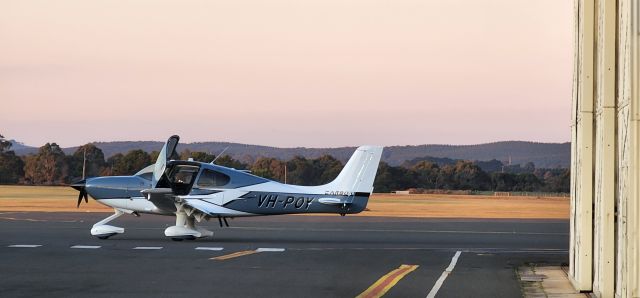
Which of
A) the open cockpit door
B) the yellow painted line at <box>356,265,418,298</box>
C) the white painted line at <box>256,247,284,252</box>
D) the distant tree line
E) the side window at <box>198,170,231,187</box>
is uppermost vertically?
the distant tree line

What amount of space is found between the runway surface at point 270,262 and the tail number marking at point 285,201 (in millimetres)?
1075

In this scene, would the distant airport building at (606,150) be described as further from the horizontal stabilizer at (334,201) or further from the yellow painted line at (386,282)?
the horizontal stabilizer at (334,201)

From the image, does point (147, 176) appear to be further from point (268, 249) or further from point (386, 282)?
point (386, 282)

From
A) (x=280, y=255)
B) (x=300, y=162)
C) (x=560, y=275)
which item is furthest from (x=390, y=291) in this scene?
(x=300, y=162)

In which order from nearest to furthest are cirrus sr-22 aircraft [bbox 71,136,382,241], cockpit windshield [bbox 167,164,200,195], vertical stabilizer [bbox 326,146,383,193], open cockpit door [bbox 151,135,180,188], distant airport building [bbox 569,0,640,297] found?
distant airport building [bbox 569,0,640,297] < open cockpit door [bbox 151,135,180,188] < cockpit windshield [bbox 167,164,200,195] < cirrus sr-22 aircraft [bbox 71,136,382,241] < vertical stabilizer [bbox 326,146,383,193]

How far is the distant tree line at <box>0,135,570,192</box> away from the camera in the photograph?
11036 cm

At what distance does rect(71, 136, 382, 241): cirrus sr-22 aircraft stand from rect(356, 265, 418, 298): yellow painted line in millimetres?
8257

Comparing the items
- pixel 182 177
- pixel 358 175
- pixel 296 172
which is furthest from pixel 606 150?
pixel 296 172

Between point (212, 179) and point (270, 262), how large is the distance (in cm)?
795

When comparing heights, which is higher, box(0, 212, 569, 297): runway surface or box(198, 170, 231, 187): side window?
box(198, 170, 231, 187): side window

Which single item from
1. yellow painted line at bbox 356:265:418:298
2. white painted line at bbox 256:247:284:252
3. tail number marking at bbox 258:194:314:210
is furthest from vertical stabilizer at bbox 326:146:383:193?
yellow painted line at bbox 356:265:418:298

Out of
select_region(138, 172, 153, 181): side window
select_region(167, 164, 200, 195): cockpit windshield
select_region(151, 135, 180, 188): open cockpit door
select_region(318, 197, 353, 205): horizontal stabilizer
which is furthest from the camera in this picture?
select_region(138, 172, 153, 181): side window

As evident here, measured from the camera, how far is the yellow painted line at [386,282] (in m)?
16.6

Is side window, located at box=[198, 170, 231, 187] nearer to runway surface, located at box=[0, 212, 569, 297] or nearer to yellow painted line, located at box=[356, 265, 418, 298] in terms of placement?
runway surface, located at box=[0, 212, 569, 297]
